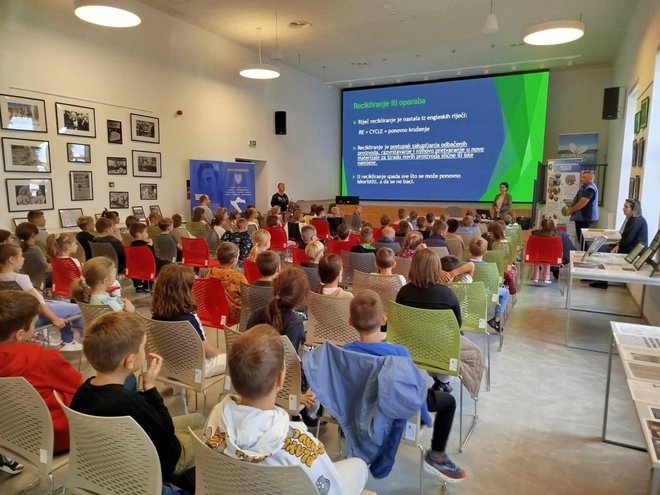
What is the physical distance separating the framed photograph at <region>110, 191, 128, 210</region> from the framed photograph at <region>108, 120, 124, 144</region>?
0.94 meters

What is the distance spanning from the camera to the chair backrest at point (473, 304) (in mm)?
3341

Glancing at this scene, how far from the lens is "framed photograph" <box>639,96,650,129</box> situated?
5949 millimetres

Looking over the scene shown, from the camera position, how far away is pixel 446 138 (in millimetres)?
13039

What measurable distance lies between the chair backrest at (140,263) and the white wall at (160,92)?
275 cm

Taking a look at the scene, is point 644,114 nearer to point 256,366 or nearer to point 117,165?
point 256,366

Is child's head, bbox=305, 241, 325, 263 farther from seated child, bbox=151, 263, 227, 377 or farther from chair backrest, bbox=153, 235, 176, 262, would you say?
chair backrest, bbox=153, 235, 176, 262

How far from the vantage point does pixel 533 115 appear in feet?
39.3

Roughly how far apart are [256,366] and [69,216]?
7349mm

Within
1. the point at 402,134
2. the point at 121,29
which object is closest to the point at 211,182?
Answer: the point at 121,29

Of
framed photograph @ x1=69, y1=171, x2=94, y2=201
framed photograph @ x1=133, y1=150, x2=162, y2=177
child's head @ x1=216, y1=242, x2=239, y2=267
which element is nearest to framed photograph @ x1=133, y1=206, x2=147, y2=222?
framed photograph @ x1=133, y1=150, x2=162, y2=177

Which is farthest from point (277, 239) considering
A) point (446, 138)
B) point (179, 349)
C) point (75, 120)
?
point (446, 138)

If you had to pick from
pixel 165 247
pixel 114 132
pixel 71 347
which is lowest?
pixel 71 347

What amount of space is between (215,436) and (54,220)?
7257mm

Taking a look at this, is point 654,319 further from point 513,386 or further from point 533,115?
point 533,115
